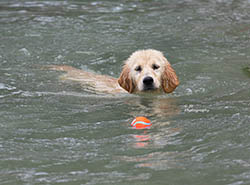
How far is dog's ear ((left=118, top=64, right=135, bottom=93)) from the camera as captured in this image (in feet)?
22.6

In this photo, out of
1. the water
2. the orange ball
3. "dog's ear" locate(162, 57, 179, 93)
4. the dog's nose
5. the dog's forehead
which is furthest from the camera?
"dog's ear" locate(162, 57, 179, 93)

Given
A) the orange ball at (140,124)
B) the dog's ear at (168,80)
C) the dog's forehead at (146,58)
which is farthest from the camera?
the dog's ear at (168,80)

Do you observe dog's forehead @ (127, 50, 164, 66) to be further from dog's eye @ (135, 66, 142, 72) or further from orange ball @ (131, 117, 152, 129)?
orange ball @ (131, 117, 152, 129)

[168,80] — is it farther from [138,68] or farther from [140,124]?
[140,124]

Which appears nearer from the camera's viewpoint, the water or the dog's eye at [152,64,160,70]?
the water

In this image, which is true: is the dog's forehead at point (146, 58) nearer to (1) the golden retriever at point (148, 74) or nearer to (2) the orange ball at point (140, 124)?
(1) the golden retriever at point (148, 74)

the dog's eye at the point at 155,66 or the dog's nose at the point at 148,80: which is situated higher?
the dog's eye at the point at 155,66

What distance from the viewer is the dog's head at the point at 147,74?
6586 millimetres

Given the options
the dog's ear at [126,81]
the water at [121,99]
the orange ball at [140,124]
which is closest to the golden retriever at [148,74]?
the dog's ear at [126,81]

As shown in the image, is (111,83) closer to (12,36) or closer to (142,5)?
(12,36)

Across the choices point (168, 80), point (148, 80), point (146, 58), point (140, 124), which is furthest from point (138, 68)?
point (140, 124)

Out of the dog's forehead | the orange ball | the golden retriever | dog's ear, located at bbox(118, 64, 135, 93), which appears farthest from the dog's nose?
the orange ball

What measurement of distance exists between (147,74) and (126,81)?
475mm

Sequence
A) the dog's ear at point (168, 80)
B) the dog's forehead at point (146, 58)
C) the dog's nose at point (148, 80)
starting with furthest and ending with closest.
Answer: the dog's ear at point (168, 80), the dog's forehead at point (146, 58), the dog's nose at point (148, 80)
